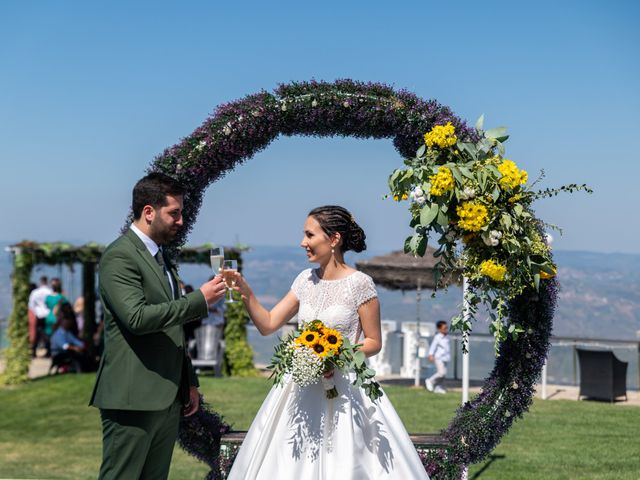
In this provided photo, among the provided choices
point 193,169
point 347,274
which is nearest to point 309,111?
point 193,169

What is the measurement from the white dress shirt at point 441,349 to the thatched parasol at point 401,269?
1.26 meters

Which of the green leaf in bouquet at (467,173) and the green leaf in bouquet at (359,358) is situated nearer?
the green leaf in bouquet at (359,358)

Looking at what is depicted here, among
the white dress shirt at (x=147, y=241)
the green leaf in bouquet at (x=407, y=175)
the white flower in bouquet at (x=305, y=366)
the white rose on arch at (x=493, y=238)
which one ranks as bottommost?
Answer: the white flower in bouquet at (x=305, y=366)

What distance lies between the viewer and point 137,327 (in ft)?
15.6

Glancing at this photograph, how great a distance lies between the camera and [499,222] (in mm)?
6016

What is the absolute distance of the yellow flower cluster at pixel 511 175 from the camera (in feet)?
19.7

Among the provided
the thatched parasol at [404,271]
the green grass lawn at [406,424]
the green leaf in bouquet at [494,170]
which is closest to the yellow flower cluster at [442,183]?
the green leaf in bouquet at [494,170]

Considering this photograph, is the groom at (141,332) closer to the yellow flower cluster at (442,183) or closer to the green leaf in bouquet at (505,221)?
the yellow flower cluster at (442,183)

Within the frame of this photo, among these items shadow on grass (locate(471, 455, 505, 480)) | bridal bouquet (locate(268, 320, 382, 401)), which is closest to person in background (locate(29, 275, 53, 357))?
shadow on grass (locate(471, 455, 505, 480))

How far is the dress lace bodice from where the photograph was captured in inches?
227

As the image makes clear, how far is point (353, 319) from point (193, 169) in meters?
1.92

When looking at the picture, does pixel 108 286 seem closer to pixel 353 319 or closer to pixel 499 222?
pixel 353 319

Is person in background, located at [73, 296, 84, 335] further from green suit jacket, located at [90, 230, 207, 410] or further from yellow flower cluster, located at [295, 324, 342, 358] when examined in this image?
green suit jacket, located at [90, 230, 207, 410]

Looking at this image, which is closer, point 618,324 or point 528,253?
point 528,253
